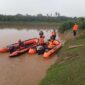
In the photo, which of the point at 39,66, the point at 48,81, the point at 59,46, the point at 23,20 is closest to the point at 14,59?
the point at 39,66

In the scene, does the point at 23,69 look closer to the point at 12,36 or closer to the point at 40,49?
the point at 40,49

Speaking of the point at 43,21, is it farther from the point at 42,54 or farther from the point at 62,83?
the point at 62,83

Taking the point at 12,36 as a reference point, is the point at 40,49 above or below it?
above

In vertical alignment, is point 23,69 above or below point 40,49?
below

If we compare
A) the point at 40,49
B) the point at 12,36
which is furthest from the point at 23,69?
the point at 12,36

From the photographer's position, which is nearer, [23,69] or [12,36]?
[23,69]

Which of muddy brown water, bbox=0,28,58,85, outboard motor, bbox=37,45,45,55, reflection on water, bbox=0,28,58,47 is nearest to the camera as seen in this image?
muddy brown water, bbox=0,28,58,85

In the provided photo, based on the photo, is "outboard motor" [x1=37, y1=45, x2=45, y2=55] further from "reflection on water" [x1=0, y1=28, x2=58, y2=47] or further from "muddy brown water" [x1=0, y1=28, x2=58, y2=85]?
"reflection on water" [x1=0, y1=28, x2=58, y2=47]

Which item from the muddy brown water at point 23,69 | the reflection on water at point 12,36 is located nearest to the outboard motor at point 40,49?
the muddy brown water at point 23,69

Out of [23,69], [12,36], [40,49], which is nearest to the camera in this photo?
[23,69]

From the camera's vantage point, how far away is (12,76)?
12.1 m

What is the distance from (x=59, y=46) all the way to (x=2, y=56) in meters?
4.81

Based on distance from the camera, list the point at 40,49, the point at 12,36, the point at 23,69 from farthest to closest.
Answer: the point at 12,36 < the point at 40,49 < the point at 23,69

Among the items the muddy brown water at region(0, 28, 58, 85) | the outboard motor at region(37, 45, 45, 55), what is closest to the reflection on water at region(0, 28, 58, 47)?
the outboard motor at region(37, 45, 45, 55)
